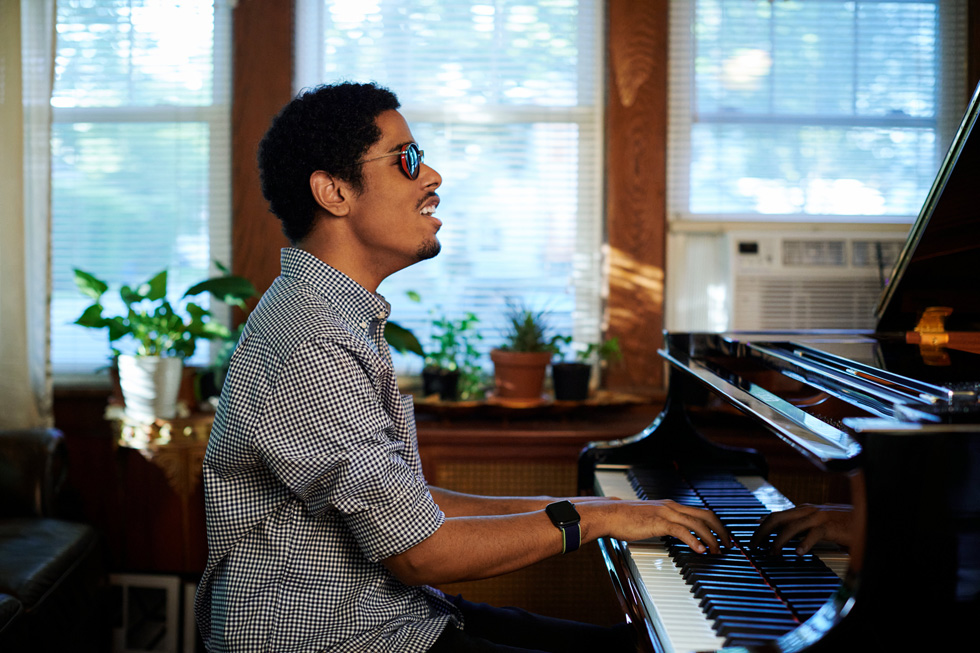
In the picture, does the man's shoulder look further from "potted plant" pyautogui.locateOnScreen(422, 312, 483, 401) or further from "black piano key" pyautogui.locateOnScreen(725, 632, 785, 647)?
"potted plant" pyautogui.locateOnScreen(422, 312, 483, 401)

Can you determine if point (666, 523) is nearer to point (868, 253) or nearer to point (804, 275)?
point (804, 275)

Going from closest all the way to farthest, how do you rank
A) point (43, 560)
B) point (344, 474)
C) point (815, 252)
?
point (344, 474) < point (43, 560) < point (815, 252)

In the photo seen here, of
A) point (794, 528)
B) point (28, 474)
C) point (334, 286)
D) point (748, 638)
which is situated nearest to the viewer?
point (748, 638)

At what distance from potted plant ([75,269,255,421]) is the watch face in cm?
168

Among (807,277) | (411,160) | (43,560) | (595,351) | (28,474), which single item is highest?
(411,160)

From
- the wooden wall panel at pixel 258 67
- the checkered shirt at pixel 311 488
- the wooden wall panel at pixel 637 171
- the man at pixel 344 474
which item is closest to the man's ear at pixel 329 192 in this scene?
the man at pixel 344 474

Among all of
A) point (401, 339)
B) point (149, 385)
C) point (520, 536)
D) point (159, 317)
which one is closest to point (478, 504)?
point (520, 536)

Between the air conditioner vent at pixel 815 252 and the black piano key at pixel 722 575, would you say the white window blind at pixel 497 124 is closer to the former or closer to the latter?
the air conditioner vent at pixel 815 252

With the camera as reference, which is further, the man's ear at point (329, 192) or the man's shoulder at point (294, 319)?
the man's ear at point (329, 192)

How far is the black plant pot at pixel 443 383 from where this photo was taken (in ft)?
8.77

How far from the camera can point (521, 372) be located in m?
2.62

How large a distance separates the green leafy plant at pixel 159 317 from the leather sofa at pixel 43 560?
1.31 ft

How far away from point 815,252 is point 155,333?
239 centimetres

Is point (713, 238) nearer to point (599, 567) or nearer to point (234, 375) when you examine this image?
point (599, 567)
